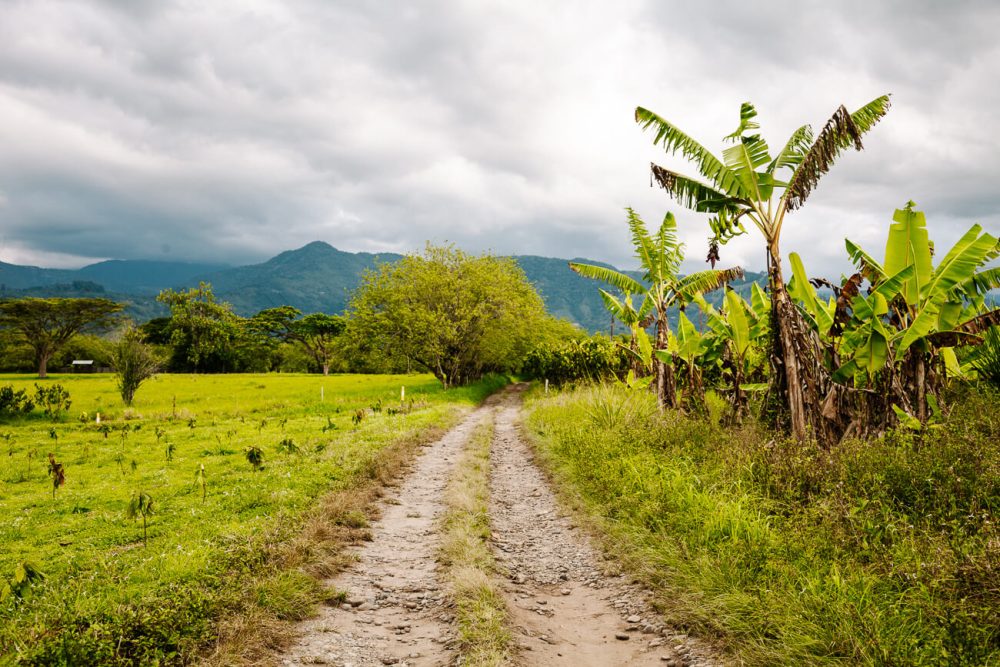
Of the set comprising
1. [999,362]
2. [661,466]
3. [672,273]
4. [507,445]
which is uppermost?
[672,273]

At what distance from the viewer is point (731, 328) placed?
38.3 ft

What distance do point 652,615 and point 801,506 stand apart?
7.85 feet

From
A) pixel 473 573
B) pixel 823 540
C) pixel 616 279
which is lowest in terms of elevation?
pixel 473 573

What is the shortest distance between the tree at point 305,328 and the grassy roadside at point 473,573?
2755 inches

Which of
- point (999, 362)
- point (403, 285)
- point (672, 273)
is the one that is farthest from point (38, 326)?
point (999, 362)

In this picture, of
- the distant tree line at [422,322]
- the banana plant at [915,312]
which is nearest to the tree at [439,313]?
the distant tree line at [422,322]

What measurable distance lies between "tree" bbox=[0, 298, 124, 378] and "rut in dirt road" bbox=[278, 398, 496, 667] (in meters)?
59.4

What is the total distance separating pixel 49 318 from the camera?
52.3 meters

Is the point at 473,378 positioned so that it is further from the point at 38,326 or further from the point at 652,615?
the point at 38,326

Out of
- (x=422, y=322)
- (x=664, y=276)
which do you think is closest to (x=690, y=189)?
(x=664, y=276)

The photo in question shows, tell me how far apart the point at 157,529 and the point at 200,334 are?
7311 cm

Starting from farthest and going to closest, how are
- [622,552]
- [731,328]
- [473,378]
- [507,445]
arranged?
[473,378]
[507,445]
[731,328]
[622,552]

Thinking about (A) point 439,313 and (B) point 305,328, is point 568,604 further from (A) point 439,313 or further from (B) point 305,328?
(B) point 305,328

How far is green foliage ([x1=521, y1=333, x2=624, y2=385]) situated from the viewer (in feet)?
104
